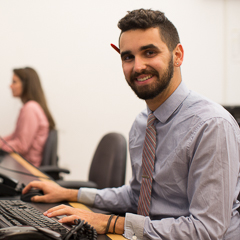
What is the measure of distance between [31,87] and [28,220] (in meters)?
2.25

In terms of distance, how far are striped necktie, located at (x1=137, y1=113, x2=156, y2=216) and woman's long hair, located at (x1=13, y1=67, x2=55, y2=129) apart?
2028 millimetres

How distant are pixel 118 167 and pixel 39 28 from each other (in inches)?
84.8

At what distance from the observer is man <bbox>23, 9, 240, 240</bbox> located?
87 centimetres

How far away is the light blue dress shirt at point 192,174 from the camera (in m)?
0.87

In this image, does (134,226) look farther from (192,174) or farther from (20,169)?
(20,169)

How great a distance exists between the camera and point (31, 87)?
3.01 metres

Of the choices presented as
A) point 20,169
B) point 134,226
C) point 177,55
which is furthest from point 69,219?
point 20,169

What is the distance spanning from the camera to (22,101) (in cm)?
305

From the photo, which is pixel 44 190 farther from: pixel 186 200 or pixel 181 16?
pixel 181 16

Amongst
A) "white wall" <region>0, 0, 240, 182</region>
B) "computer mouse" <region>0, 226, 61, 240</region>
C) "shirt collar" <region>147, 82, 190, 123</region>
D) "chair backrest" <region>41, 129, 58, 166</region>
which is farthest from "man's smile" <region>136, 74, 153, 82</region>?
"white wall" <region>0, 0, 240, 182</region>

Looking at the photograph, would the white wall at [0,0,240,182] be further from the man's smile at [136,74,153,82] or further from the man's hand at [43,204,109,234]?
the man's hand at [43,204,109,234]

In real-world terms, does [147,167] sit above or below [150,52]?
below

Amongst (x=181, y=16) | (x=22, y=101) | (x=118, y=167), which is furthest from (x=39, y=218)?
(x=181, y=16)

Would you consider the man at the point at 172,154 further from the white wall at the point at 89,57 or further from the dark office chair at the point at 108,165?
the white wall at the point at 89,57
